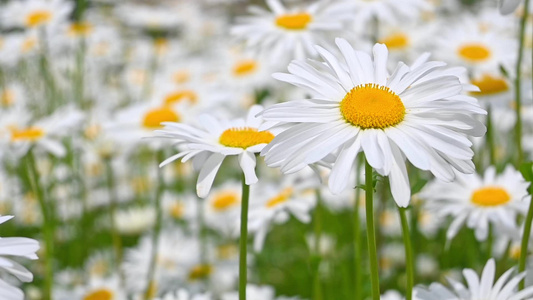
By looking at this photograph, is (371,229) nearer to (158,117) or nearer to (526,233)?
(526,233)

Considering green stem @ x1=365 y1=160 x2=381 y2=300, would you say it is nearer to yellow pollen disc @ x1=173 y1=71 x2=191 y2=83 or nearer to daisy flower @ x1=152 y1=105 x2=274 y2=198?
daisy flower @ x1=152 y1=105 x2=274 y2=198

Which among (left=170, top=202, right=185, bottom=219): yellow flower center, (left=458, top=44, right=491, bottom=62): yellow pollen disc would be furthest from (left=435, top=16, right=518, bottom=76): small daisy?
(left=170, top=202, right=185, bottom=219): yellow flower center

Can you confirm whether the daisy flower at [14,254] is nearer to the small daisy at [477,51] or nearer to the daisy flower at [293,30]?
the daisy flower at [293,30]

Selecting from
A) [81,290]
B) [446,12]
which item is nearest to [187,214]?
[81,290]

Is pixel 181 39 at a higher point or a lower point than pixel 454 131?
higher

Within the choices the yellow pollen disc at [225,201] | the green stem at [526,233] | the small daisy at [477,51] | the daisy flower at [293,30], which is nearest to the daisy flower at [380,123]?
the green stem at [526,233]

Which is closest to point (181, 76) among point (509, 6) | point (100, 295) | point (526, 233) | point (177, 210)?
point (177, 210)

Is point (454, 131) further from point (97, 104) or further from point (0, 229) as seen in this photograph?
point (97, 104)
